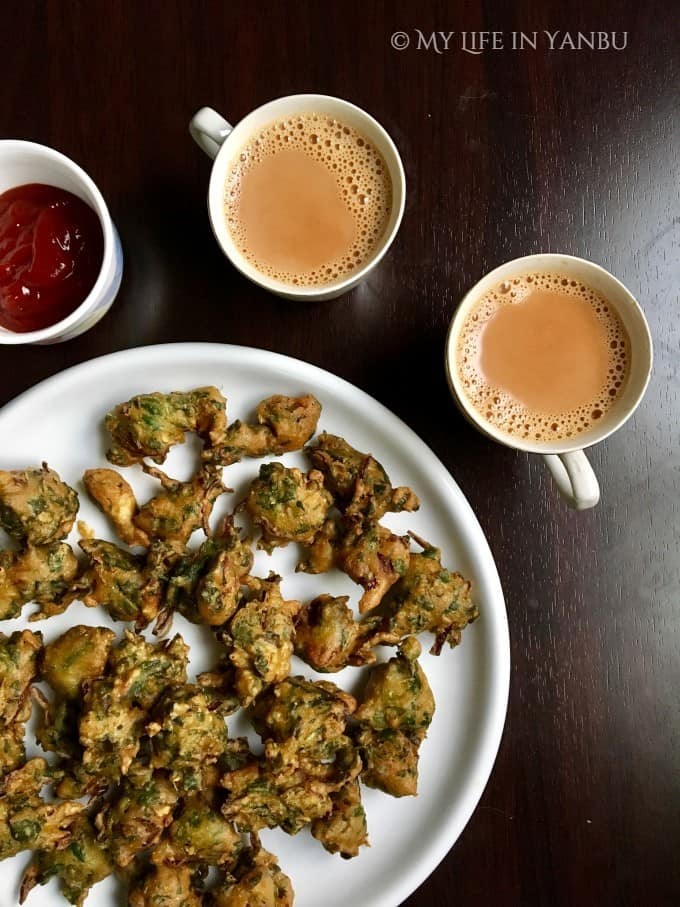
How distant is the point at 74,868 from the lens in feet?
4.32

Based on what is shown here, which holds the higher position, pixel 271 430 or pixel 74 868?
pixel 271 430

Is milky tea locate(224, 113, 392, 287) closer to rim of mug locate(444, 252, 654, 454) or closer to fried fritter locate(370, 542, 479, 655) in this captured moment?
rim of mug locate(444, 252, 654, 454)

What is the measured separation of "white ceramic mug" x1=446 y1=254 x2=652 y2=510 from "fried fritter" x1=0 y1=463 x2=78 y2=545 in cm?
64

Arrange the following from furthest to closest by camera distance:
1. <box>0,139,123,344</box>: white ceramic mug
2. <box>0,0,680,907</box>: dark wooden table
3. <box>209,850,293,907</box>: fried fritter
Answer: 1. <box>0,0,680,907</box>: dark wooden table
2. <box>209,850,293,907</box>: fried fritter
3. <box>0,139,123,344</box>: white ceramic mug

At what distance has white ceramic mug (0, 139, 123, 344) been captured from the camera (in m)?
1.21

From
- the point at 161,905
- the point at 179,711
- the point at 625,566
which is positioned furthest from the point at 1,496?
the point at 625,566

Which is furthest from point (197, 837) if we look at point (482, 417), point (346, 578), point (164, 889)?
point (482, 417)

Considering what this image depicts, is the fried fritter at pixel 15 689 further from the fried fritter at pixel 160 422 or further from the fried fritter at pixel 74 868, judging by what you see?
the fried fritter at pixel 160 422

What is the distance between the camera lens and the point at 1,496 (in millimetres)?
1262

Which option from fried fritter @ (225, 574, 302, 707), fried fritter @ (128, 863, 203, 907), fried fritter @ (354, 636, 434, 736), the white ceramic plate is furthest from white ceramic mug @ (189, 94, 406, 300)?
fried fritter @ (128, 863, 203, 907)

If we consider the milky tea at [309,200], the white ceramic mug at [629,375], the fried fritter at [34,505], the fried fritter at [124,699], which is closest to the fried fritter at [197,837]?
the fried fritter at [124,699]

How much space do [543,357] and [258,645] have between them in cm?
64

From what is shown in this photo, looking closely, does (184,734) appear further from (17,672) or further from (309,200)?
(309,200)

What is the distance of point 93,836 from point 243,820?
0.25 metres
